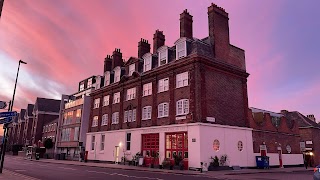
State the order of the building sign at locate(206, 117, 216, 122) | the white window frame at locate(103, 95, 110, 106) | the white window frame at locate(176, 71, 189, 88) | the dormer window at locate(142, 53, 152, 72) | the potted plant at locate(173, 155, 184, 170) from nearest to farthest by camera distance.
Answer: the potted plant at locate(173, 155, 184, 170), the building sign at locate(206, 117, 216, 122), the white window frame at locate(176, 71, 189, 88), the dormer window at locate(142, 53, 152, 72), the white window frame at locate(103, 95, 110, 106)

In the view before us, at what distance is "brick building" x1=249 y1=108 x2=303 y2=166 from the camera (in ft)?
114

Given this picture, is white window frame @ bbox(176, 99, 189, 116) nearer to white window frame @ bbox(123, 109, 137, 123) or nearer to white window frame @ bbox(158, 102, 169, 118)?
white window frame @ bbox(158, 102, 169, 118)

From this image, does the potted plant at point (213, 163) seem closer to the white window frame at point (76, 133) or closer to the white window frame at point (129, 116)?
the white window frame at point (129, 116)

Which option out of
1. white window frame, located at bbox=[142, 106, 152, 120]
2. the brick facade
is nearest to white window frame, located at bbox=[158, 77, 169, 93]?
the brick facade

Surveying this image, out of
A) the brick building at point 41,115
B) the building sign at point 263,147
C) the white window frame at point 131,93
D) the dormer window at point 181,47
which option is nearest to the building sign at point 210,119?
the dormer window at point 181,47

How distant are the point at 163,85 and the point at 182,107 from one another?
5.05m

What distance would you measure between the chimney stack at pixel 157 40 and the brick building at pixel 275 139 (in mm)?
15563

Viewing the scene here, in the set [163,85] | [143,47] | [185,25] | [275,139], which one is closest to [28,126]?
[143,47]

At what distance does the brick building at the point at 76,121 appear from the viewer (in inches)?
2110

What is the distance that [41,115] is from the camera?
287 ft

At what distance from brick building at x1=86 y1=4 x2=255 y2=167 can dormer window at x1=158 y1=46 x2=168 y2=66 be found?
0.13 meters

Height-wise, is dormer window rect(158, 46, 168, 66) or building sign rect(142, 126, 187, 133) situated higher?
dormer window rect(158, 46, 168, 66)

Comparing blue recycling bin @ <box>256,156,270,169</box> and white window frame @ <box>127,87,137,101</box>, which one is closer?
blue recycling bin @ <box>256,156,270,169</box>

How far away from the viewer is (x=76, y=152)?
54.4m
